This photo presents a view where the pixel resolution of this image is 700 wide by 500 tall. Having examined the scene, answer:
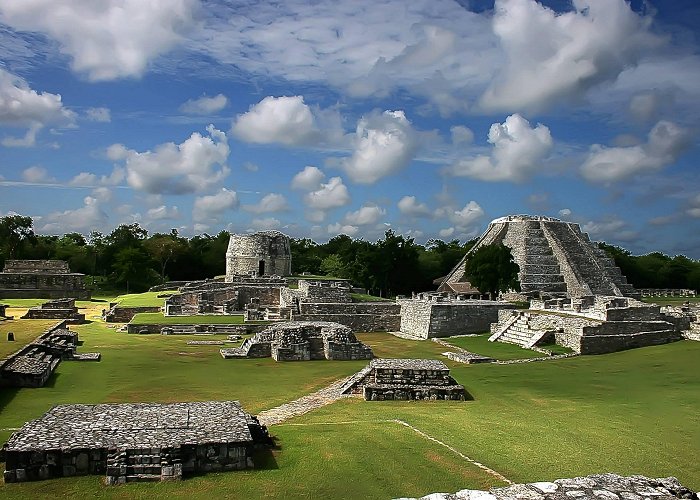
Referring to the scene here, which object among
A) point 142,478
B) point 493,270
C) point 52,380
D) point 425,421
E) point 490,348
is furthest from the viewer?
point 493,270

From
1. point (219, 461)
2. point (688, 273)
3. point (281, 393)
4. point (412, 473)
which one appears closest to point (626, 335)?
point (281, 393)

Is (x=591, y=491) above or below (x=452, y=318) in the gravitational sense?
below

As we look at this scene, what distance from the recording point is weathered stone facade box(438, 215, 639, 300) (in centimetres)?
5244

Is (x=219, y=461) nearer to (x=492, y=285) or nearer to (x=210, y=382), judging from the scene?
(x=210, y=382)

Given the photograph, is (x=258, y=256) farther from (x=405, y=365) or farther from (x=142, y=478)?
(x=142, y=478)

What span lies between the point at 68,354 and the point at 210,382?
624 cm

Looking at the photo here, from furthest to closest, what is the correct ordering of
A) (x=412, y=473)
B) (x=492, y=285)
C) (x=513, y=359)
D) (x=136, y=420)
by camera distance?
(x=492, y=285), (x=513, y=359), (x=136, y=420), (x=412, y=473)

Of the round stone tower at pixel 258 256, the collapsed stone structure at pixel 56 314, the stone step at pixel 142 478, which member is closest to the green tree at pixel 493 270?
the round stone tower at pixel 258 256

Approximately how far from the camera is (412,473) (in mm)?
8844

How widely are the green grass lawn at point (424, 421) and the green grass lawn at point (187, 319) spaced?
9173 mm

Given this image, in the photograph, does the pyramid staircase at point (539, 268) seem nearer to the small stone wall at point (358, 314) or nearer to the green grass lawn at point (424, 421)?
the small stone wall at point (358, 314)

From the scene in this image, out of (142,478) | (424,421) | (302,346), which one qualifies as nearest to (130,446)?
(142,478)

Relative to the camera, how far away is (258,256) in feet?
172

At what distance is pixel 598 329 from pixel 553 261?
34.3m
